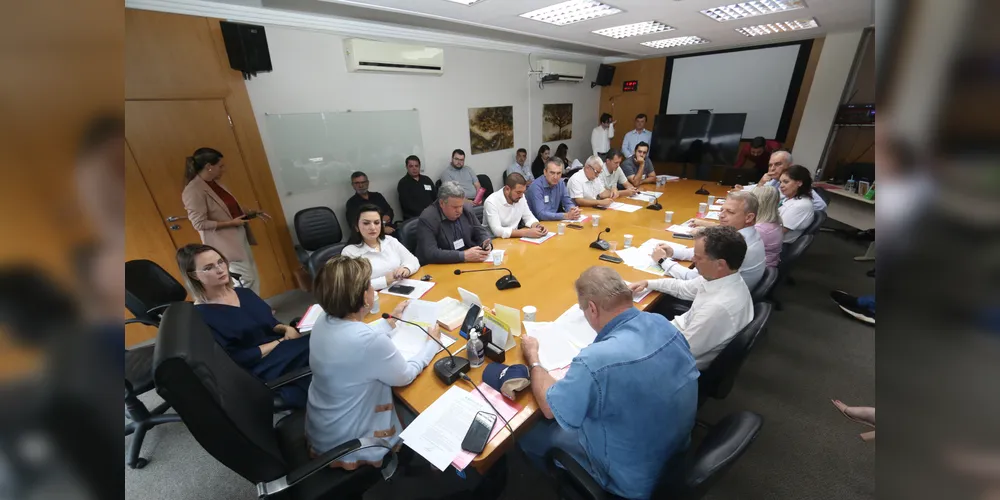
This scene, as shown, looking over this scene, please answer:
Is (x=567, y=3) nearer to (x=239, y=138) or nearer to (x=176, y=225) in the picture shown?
(x=239, y=138)

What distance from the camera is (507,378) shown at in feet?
4.99

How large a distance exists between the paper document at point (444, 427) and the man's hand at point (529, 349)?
0.27 m

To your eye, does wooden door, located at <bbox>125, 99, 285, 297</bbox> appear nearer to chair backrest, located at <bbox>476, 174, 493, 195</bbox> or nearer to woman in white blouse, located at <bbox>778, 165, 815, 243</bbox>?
chair backrest, located at <bbox>476, 174, 493, 195</bbox>

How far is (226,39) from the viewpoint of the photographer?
3213mm

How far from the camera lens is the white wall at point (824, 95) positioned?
522cm

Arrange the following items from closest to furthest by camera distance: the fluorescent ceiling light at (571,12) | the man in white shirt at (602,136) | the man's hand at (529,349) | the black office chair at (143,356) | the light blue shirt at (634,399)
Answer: the light blue shirt at (634,399) → the man's hand at (529,349) → the black office chair at (143,356) → the fluorescent ceiling light at (571,12) → the man in white shirt at (602,136)

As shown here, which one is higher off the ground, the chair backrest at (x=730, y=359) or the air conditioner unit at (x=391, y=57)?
the air conditioner unit at (x=391, y=57)

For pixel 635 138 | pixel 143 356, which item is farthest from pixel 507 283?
pixel 635 138

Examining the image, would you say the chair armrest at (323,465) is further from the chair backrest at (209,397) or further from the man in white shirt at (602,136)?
the man in white shirt at (602,136)

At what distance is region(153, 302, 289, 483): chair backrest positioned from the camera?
1.14m

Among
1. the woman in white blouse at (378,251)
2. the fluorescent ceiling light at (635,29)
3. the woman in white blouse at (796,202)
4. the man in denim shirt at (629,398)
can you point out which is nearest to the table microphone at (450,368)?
the man in denim shirt at (629,398)

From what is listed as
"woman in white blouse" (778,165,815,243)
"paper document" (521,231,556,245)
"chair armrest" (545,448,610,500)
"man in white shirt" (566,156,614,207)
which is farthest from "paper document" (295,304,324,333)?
"woman in white blouse" (778,165,815,243)

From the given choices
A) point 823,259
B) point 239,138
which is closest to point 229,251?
point 239,138

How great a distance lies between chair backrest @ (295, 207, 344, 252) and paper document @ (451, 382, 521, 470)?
3.06 metres
